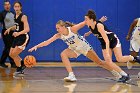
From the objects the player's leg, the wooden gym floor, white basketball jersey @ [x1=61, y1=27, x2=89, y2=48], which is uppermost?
white basketball jersey @ [x1=61, y1=27, x2=89, y2=48]

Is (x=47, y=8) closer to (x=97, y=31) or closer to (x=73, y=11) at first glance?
(x=73, y=11)

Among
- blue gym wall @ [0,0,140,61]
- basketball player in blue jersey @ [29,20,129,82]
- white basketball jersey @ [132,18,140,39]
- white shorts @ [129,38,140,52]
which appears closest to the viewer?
basketball player in blue jersey @ [29,20,129,82]

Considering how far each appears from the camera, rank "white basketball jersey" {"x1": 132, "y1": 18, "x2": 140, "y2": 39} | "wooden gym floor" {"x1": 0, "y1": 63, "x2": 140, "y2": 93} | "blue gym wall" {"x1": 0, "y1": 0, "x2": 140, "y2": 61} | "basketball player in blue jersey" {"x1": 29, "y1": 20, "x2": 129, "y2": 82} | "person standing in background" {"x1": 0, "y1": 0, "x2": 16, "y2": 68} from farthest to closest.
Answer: "blue gym wall" {"x1": 0, "y1": 0, "x2": 140, "y2": 61}
"person standing in background" {"x1": 0, "y1": 0, "x2": 16, "y2": 68}
"white basketball jersey" {"x1": 132, "y1": 18, "x2": 140, "y2": 39}
"basketball player in blue jersey" {"x1": 29, "y1": 20, "x2": 129, "y2": 82}
"wooden gym floor" {"x1": 0, "y1": 63, "x2": 140, "y2": 93}

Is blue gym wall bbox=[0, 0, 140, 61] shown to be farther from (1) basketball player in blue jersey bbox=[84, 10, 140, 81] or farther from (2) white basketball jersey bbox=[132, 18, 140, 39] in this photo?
(1) basketball player in blue jersey bbox=[84, 10, 140, 81]

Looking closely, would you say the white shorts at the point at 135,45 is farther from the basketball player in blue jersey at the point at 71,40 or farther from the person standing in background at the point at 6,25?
the person standing in background at the point at 6,25

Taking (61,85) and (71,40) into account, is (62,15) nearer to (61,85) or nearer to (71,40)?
(71,40)

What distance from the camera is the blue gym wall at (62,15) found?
13148 millimetres

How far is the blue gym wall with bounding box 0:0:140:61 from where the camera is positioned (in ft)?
43.1

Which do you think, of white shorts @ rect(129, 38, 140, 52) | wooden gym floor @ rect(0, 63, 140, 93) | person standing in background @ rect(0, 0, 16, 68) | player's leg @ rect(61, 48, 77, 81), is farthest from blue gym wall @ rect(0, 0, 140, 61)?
player's leg @ rect(61, 48, 77, 81)

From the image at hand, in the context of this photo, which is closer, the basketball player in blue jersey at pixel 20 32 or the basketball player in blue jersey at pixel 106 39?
the basketball player in blue jersey at pixel 106 39

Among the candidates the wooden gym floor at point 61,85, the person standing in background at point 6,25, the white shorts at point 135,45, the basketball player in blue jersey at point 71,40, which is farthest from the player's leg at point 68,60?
the person standing in background at point 6,25

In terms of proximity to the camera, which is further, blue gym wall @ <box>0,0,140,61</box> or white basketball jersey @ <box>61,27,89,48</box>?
blue gym wall @ <box>0,0,140,61</box>

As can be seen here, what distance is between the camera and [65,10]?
523 inches

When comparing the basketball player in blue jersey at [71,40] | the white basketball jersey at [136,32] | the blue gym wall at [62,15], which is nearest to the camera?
the basketball player in blue jersey at [71,40]
